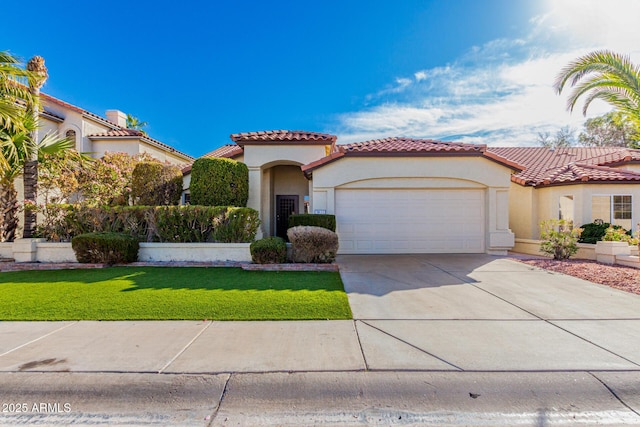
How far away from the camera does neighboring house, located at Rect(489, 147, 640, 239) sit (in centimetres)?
1224

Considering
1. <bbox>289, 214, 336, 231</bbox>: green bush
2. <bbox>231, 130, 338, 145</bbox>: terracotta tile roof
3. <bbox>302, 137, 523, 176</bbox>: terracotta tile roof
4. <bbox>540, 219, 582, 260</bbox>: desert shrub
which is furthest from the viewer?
<bbox>231, 130, 338, 145</bbox>: terracotta tile roof

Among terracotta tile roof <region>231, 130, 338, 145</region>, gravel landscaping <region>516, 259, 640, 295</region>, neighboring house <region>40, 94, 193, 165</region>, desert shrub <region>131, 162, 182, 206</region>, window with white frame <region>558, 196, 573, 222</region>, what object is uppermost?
neighboring house <region>40, 94, 193, 165</region>

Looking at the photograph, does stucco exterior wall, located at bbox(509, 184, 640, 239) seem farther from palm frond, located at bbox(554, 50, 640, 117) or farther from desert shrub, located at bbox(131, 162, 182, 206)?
desert shrub, located at bbox(131, 162, 182, 206)

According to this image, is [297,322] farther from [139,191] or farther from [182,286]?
[139,191]

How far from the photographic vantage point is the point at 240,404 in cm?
304

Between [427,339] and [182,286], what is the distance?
5.26 meters

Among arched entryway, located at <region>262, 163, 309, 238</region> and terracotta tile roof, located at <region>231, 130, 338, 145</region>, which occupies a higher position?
terracotta tile roof, located at <region>231, 130, 338, 145</region>

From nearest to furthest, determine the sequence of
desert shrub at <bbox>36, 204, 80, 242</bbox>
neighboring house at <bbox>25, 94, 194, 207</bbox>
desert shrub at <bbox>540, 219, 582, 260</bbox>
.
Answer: desert shrub at <bbox>36, 204, 80, 242</bbox> < desert shrub at <bbox>540, 219, 582, 260</bbox> < neighboring house at <bbox>25, 94, 194, 207</bbox>

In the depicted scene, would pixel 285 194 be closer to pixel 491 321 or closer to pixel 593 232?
pixel 491 321

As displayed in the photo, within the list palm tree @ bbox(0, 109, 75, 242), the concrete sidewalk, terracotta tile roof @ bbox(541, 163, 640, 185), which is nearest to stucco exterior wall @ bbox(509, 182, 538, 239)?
terracotta tile roof @ bbox(541, 163, 640, 185)

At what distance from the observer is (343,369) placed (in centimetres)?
355

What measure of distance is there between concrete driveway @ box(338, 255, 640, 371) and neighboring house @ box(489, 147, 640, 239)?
5.87 meters

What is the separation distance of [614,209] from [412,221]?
782cm

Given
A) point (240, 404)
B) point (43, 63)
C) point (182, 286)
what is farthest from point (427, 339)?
point (43, 63)
